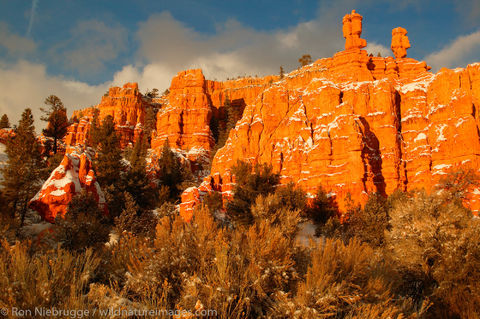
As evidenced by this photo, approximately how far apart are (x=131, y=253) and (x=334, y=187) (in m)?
31.2

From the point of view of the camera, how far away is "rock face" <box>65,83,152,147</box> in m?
78.5

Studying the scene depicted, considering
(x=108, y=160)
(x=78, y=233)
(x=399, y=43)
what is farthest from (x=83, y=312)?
(x=399, y=43)

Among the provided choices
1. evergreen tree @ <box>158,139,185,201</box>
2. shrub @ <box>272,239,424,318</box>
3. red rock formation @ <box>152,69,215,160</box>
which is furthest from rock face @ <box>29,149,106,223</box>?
red rock formation @ <box>152,69,215,160</box>

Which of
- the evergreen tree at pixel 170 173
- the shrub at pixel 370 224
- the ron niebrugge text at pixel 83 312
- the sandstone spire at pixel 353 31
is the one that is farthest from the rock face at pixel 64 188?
the sandstone spire at pixel 353 31

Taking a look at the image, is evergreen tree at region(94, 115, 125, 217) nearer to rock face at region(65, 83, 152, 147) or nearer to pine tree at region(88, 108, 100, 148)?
pine tree at region(88, 108, 100, 148)

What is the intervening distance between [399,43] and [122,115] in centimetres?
6754

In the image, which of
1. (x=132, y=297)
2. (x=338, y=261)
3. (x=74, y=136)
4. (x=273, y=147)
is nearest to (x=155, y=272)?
(x=132, y=297)

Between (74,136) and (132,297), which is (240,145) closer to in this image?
(132,297)

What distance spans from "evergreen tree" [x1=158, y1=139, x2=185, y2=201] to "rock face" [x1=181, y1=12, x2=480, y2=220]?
6454 mm

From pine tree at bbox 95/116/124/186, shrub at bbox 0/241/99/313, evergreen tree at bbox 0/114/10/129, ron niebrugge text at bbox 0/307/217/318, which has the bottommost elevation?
ron niebrugge text at bbox 0/307/217/318

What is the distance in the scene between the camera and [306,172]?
37969mm

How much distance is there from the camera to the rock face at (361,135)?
3497 cm

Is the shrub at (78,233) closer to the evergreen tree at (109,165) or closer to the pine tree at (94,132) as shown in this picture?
the evergreen tree at (109,165)

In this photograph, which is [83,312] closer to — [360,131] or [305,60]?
[360,131]
